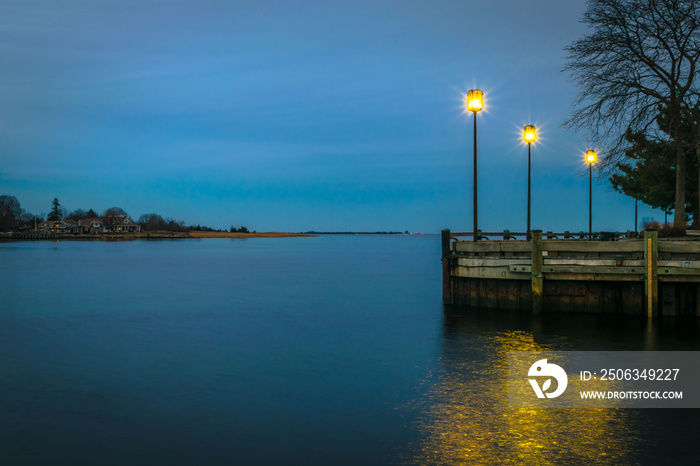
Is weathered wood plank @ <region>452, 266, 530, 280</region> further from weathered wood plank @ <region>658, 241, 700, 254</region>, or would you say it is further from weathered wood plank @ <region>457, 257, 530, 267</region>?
weathered wood plank @ <region>658, 241, 700, 254</region>

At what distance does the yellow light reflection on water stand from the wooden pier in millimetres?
7167

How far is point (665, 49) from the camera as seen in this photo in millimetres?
27625

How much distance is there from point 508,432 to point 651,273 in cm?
1006

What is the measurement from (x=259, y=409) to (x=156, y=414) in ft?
5.28

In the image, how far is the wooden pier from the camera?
1534 cm

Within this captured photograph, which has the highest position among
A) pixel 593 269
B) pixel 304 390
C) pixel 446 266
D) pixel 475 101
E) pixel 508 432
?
pixel 475 101

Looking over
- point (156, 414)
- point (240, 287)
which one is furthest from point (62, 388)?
point (240, 287)

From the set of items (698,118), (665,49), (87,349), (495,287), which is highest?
(665,49)

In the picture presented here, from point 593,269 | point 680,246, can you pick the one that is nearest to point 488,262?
point 593,269

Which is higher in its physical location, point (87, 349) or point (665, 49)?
point (665, 49)

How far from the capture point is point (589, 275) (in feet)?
52.4

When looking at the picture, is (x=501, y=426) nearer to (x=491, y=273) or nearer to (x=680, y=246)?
(x=491, y=273)

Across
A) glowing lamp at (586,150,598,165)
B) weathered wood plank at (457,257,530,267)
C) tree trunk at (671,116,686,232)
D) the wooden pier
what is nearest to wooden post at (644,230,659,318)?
the wooden pier

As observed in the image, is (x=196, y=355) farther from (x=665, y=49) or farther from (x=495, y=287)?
(x=665, y=49)
